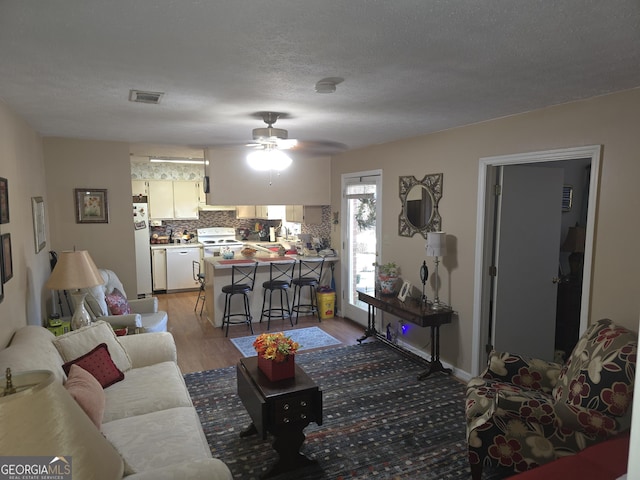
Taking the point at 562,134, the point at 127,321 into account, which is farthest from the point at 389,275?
the point at 127,321

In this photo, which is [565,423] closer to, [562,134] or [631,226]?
[631,226]

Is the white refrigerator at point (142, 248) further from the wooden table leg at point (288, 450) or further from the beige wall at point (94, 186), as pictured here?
the wooden table leg at point (288, 450)

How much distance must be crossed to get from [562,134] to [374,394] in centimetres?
260

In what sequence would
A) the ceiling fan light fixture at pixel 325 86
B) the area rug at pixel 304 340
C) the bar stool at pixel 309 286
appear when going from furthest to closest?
the bar stool at pixel 309 286 → the area rug at pixel 304 340 → the ceiling fan light fixture at pixel 325 86

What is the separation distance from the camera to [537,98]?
→ 9.23ft

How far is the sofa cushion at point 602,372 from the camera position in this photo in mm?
2221

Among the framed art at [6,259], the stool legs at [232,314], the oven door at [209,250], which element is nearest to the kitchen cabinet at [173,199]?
the oven door at [209,250]

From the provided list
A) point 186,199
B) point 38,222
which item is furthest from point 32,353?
point 186,199

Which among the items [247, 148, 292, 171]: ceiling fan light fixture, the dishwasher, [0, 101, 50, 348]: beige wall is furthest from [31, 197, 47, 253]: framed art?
the dishwasher

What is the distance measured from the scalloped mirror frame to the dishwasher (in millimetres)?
4638

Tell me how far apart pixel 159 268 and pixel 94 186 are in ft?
10.4

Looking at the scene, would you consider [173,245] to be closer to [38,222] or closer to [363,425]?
[38,222]

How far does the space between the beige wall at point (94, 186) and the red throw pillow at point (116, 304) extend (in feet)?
2.22

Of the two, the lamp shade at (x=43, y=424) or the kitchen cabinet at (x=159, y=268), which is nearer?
the lamp shade at (x=43, y=424)
